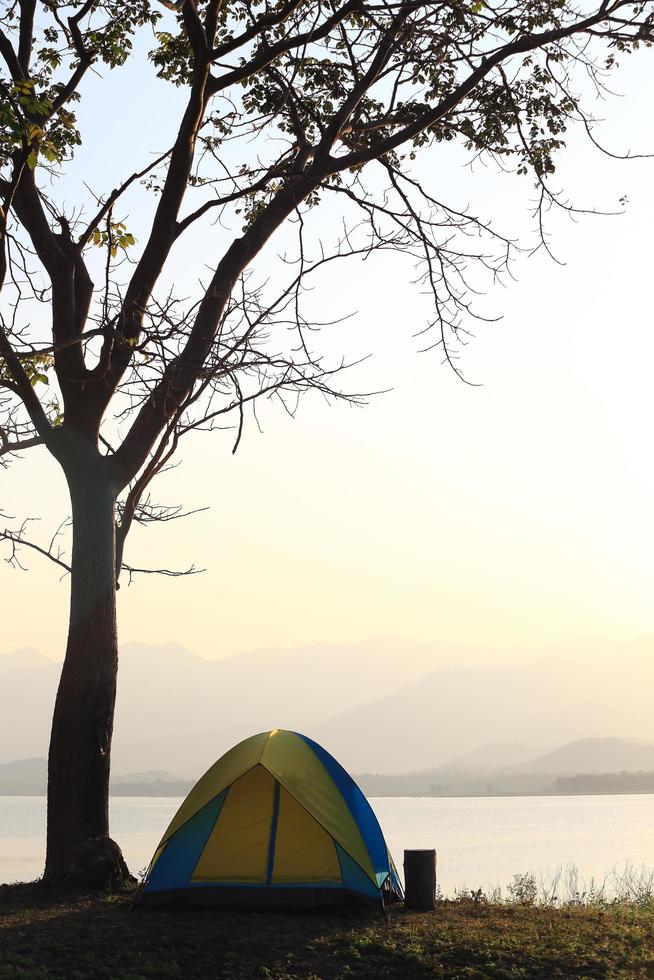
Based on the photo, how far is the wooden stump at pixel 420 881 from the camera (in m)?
9.59

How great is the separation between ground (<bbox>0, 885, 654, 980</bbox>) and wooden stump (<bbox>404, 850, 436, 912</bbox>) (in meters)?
0.21

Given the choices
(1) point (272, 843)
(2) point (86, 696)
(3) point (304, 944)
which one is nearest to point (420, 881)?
(1) point (272, 843)

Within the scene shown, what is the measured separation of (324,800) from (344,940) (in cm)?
170

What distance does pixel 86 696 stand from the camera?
1098cm

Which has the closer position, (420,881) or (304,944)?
(304,944)

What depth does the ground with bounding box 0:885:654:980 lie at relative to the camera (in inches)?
285

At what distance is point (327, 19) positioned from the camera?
1223 centimetres

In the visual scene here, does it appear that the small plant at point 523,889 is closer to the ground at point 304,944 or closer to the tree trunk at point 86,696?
the ground at point 304,944

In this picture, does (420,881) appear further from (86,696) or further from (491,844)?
(491,844)

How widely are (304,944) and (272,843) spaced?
1.49 metres

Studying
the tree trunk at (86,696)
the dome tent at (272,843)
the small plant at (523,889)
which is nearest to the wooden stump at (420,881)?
the dome tent at (272,843)

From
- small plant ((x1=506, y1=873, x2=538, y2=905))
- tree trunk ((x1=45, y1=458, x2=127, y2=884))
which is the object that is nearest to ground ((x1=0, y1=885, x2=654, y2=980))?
tree trunk ((x1=45, y1=458, x2=127, y2=884))

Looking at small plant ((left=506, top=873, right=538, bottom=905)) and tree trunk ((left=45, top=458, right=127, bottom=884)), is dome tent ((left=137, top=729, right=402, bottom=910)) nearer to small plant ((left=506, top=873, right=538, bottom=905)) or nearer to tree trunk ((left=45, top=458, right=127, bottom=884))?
tree trunk ((left=45, top=458, right=127, bottom=884))

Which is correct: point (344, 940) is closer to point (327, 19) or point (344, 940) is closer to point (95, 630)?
point (95, 630)
